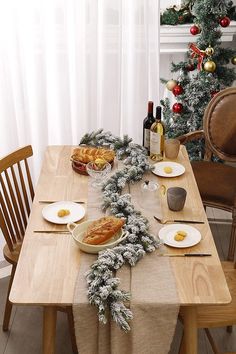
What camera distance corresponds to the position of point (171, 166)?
7.32ft

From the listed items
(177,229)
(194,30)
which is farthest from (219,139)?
(177,229)

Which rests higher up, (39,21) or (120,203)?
(39,21)

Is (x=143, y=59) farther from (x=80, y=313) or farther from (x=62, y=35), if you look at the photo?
(x=80, y=313)

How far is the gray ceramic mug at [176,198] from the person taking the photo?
6.08ft

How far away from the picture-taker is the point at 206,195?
2.54 m

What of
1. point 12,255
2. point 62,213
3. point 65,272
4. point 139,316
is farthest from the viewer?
point 12,255

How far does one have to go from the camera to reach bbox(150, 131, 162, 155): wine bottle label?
225 cm

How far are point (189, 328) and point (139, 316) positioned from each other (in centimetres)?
24

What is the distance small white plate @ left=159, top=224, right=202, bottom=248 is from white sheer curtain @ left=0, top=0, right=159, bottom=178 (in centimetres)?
136

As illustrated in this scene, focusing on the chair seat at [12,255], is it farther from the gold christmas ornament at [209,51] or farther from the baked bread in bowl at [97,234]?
the gold christmas ornament at [209,51]

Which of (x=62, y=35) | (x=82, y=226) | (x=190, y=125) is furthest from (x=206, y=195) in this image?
(x=62, y=35)

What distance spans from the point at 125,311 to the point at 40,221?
0.57 metres

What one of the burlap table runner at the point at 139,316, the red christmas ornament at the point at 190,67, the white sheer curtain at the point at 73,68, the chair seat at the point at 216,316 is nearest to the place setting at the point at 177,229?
the burlap table runner at the point at 139,316

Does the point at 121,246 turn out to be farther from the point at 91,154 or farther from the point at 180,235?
the point at 91,154
